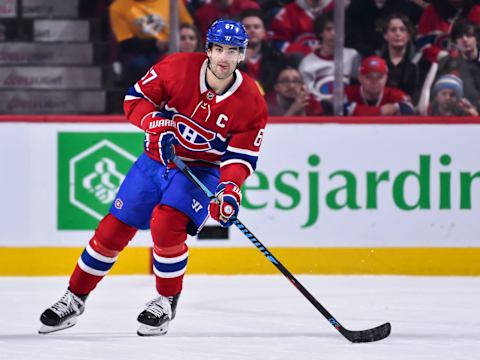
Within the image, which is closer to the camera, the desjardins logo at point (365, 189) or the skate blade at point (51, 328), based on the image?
the skate blade at point (51, 328)

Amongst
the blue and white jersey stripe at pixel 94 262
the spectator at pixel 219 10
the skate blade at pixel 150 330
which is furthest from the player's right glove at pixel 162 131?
the spectator at pixel 219 10

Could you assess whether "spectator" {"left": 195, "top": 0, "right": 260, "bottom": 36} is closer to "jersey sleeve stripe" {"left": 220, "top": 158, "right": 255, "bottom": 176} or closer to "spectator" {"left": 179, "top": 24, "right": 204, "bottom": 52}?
"spectator" {"left": 179, "top": 24, "right": 204, "bottom": 52}

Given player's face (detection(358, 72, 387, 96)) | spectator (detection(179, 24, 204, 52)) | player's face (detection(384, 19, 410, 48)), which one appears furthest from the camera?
player's face (detection(384, 19, 410, 48))

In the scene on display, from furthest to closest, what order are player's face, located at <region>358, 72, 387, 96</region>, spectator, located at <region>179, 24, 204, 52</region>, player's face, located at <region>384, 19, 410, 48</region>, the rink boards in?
player's face, located at <region>384, 19, 410, 48</region> < player's face, located at <region>358, 72, 387, 96</region> < spectator, located at <region>179, 24, 204, 52</region> < the rink boards

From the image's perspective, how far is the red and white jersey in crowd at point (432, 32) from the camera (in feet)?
22.7

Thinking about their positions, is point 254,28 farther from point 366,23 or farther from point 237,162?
point 237,162

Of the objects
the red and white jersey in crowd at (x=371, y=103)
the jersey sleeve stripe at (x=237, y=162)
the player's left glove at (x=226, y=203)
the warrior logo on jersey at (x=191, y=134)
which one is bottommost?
the red and white jersey in crowd at (x=371, y=103)

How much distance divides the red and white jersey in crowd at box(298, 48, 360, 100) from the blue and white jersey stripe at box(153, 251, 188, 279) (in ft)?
7.52

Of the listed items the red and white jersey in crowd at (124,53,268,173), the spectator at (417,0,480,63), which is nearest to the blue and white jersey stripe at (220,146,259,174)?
the red and white jersey in crowd at (124,53,268,173)

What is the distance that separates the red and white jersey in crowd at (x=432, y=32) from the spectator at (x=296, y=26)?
1.80ft

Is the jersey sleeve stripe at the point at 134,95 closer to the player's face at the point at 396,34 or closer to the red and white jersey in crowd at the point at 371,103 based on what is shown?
the red and white jersey in crowd at the point at 371,103

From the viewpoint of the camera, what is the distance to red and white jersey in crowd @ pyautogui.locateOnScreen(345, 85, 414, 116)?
6691 mm

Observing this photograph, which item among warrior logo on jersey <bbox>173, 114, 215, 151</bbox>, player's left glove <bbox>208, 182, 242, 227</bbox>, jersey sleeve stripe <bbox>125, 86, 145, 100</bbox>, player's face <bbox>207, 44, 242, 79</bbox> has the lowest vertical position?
player's left glove <bbox>208, 182, 242, 227</bbox>

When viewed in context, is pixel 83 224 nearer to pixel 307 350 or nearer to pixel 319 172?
pixel 319 172
